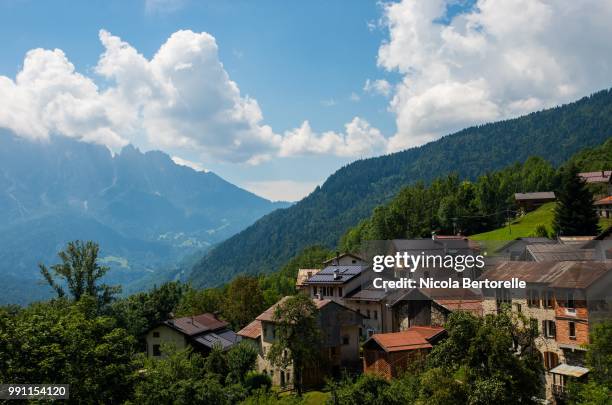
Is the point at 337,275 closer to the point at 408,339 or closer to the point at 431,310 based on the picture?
the point at 431,310

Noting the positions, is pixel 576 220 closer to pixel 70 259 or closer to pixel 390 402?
pixel 390 402

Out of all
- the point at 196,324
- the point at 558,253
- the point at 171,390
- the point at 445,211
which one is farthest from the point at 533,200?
the point at 171,390

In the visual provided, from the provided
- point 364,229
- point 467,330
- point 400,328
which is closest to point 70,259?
point 400,328

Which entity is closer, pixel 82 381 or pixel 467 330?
pixel 82 381

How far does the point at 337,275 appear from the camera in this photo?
6850 cm

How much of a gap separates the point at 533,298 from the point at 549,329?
271 centimetres

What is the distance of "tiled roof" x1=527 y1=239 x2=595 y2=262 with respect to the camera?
4438 cm

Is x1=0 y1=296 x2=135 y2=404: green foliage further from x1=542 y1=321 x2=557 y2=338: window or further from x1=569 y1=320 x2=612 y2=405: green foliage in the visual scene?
x1=542 y1=321 x2=557 y2=338: window

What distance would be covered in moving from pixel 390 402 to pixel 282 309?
16.5 metres

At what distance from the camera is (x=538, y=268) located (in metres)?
40.3

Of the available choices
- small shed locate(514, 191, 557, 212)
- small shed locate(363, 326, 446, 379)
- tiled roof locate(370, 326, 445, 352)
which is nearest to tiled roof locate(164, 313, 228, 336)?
small shed locate(363, 326, 446, 379)

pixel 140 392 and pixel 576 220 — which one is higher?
pixel 576 220

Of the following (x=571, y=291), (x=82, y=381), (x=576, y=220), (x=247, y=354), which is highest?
(x=576, y=220)

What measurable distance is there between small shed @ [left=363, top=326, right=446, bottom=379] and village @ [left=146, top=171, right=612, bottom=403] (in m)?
0.09
